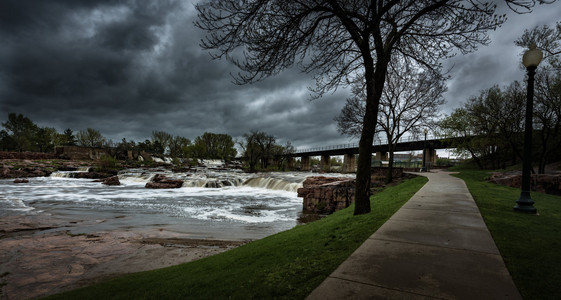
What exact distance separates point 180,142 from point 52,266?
121 m

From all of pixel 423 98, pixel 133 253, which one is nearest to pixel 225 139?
pixel 423 98

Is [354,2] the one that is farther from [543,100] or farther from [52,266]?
[543,100]

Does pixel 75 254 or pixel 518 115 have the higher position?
pixel 518 115

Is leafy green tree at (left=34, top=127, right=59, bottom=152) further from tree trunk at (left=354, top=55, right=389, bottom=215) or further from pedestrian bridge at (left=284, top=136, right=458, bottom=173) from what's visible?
tree trunk at (left=354, top=55, right=389, bottom=215)

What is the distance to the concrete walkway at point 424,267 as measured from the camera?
8.77ft

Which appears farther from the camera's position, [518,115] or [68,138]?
[68,138]

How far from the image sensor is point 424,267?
3307 mm

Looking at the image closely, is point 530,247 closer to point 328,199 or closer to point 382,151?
point 328,199

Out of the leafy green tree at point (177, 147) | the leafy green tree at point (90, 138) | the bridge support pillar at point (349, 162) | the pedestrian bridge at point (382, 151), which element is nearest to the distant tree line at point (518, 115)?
the pedestrian bridge at point (382, 151)

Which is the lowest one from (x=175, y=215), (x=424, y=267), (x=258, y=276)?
(x=175, y=215)

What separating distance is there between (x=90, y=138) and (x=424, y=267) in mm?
126665

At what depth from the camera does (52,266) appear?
6.14 meters

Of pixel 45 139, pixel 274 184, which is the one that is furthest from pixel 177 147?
pixel 274 184

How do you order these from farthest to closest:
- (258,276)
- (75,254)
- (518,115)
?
(518,115) < (75,254) < (258,276)
